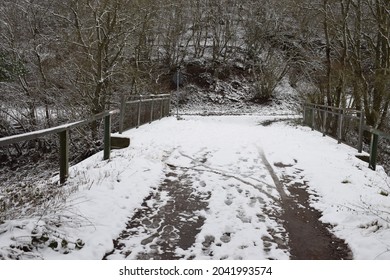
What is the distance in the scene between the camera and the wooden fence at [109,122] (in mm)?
4852

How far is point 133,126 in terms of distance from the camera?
13.1 meters

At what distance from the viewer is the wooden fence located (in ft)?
15.9

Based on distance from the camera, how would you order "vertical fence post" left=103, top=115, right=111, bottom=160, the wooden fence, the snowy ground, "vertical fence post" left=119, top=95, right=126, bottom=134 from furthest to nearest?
"vertical fence post" left=119, top=95, right=126, bottom=134, "vertical fence post" left=103, top=115, right=111, bottom=160, the wooden fence, the snowy ground

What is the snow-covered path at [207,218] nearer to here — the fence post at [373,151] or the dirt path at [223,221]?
the dirt path at [223,221]

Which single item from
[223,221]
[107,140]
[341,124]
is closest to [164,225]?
[223,221]

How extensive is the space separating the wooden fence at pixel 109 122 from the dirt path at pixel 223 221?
1584mm

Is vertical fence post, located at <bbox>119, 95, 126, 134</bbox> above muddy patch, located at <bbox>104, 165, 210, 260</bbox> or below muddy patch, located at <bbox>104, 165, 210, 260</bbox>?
above

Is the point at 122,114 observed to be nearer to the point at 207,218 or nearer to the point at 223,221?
the point at 207,218

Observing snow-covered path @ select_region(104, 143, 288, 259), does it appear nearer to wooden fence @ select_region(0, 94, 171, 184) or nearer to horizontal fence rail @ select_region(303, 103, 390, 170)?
wooden fence @ select_region(0, 94, 171, 184)

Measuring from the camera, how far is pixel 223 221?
4824mm

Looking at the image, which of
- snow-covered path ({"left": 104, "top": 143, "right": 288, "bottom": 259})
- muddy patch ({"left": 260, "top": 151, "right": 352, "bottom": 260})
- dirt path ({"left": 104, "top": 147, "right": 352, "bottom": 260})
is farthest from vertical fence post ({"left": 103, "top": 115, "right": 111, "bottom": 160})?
muddy patch ({"left": 260, "top": 151, "right": 352, "bottom": 260})

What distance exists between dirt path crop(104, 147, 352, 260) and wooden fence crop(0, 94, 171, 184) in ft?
5.20

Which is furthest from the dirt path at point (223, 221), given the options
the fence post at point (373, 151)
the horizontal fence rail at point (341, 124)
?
the horizontal fence rail at point (341, 124)
